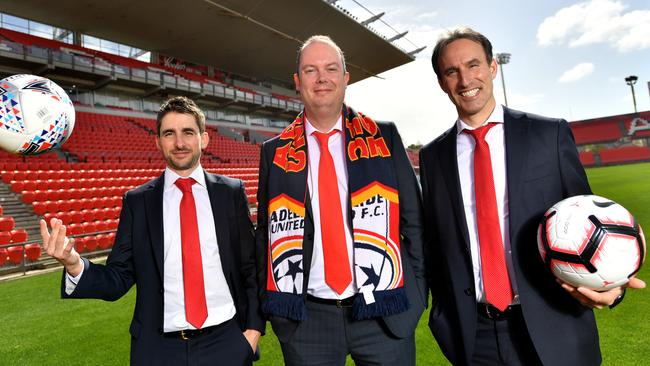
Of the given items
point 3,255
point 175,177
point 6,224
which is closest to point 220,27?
point 6,224

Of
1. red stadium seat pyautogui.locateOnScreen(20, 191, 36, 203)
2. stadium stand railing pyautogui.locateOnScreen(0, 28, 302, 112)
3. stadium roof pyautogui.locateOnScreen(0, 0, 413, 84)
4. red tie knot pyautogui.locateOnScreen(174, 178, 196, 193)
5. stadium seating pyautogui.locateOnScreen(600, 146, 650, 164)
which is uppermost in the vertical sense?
stadium roof pyautogui.locateOnScreen(0, 0, 413, 84)

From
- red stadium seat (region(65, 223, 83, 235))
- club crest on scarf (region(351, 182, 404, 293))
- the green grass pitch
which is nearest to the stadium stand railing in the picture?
red stadium seat (region(65, 223, 83, 235))

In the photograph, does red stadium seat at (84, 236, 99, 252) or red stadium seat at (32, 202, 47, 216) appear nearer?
red stadium seat at (84, 236, 99, 252)

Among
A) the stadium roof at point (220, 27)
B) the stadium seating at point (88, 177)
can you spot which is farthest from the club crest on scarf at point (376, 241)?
the stadium roof at point (220, 27)

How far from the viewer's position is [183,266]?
6.15ft

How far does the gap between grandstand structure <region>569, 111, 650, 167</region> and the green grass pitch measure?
4860 centimetres

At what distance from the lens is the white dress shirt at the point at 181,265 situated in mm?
1827

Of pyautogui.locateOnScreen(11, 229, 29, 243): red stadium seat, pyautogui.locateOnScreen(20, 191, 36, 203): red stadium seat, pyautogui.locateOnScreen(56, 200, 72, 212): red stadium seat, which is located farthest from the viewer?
pyautogui.locateOnScreen(20, 191, 36, 203): red stadium seat

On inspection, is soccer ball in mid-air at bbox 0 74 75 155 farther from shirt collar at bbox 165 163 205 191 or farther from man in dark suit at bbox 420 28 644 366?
man in dark suit at bbox 420 28 644 366

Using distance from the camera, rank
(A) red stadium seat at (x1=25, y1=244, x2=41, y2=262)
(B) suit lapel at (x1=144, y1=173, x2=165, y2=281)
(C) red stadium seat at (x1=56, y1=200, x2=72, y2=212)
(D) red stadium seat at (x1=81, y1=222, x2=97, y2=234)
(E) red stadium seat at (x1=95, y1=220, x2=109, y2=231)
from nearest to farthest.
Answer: (B) suit lapel at (x1=144, y1=173, x2=165, y2=281) → (A) red stadium seat at (x1=25, y1=244, x2=41, y2=262) → (D) red stadium seat at (x1=81, y1=222, x2=97, y2=234) → (E) red stadium seat at (x1=95, y1=220, x2=109, y2=231) → (C) red stadium seat at (x1=56, y1=200, x2=72, y2=212)

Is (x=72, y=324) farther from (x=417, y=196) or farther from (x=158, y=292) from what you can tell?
(x=417, y=196)

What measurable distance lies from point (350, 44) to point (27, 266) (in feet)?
88.0

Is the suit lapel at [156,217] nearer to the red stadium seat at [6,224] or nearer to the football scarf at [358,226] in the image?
the football scarf at [358,226]

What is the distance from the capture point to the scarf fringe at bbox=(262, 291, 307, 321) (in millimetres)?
1730
